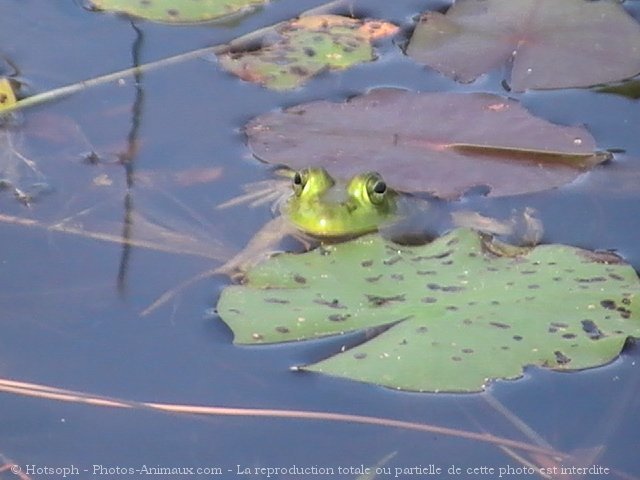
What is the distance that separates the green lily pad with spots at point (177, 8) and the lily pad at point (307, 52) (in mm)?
212

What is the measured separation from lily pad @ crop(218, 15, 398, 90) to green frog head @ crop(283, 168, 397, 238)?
2.13ft

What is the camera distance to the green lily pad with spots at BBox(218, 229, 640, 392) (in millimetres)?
2834

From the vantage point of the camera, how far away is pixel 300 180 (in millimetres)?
3535

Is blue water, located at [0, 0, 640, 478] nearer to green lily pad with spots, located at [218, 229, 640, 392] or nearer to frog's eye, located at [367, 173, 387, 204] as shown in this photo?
green lily pad with spots, located at [218, 229, 640, 392]

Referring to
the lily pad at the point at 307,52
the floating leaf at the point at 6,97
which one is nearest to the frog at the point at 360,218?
the lily pad at the point at 307,52

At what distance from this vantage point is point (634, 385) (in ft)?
9.46

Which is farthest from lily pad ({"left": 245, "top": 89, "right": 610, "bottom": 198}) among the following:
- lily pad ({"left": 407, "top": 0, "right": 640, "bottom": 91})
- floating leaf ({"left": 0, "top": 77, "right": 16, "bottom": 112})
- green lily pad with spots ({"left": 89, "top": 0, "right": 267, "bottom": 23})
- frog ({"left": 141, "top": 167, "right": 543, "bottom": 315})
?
floating leaf ({"left": 0, "top": 77, "right": 16, "bottom": 112})

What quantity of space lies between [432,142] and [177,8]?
1164mm

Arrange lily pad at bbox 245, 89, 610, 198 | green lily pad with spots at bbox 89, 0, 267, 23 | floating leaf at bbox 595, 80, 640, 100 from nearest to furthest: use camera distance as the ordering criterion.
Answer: lily pad at bbox 245, 89, 610, 198
floating leaf at bbox 595, 80, 640, 100
green lily pad with spots at bbox 89, 0, 267, 23

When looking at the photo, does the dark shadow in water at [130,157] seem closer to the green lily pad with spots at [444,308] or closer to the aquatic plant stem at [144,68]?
the aquatic plant stem at [144,68]

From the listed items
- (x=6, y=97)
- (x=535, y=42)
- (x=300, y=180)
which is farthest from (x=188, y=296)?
(x=535, y=42)

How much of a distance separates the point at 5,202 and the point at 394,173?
1108 millimetres

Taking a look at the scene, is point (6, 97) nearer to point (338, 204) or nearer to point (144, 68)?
point (144, 68)

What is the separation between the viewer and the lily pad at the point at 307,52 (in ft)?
13.5
